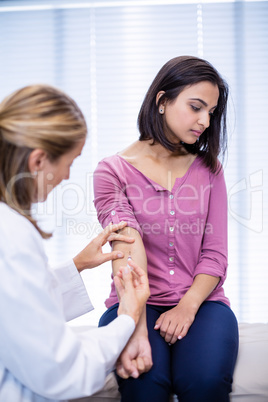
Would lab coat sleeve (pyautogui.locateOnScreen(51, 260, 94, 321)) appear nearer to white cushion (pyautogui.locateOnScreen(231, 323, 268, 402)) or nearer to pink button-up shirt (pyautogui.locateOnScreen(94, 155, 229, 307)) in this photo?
pink button-up shirt (pyautogui.locateOnScreen(94, 155, 229, 307))

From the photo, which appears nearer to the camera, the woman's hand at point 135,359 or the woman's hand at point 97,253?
the woman's hand at point 135,359

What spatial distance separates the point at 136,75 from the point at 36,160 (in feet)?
6.62

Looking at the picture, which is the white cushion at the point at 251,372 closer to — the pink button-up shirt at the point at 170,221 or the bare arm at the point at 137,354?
the pink button-up shirt at the point at 170,221

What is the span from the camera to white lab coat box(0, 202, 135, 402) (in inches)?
31.3

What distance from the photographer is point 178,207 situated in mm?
1457

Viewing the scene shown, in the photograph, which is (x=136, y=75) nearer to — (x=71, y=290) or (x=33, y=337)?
(x=71, y=290)

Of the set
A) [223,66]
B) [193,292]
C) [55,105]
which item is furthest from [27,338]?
[223,66]

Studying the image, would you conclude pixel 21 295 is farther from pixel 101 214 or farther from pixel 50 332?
pixel 101 214

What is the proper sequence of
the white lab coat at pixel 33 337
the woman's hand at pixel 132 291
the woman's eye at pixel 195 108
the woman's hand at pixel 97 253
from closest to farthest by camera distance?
the white lab coat at pixel 33 337 → the woman's hand at pixel 132 291 → the woman's hand at pixel 97 253 → the woman's eye at pixel 195 108

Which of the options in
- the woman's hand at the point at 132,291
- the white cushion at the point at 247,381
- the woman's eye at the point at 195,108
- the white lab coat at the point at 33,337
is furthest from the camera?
the woman's eye at the point at 195,108

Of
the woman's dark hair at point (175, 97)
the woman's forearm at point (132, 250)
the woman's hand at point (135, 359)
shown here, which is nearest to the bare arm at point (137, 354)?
the woman's hand at point (135, 359)

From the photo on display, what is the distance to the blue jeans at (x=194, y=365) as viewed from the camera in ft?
3.56

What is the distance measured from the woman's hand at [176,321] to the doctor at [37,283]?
221 millimetres

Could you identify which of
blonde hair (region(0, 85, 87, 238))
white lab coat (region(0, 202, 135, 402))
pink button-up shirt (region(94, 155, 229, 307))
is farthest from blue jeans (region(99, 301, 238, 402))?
blonde hair (region(0, 85, 87, 238))
